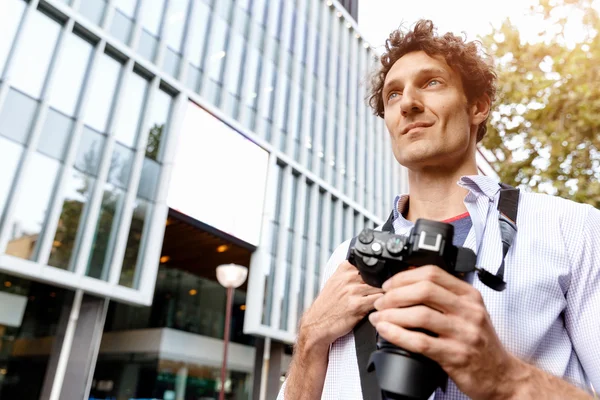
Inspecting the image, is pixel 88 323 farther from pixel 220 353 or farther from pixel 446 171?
pixel 446 171

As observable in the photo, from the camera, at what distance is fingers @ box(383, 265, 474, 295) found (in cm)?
91

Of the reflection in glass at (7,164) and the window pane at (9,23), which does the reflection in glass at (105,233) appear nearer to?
the reflection in glass at (7,164)

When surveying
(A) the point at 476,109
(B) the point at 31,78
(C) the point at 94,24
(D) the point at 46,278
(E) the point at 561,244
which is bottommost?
(E) the point at 561,244

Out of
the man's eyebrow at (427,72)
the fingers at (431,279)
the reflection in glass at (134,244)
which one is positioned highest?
the reflection in glass at (134,244)

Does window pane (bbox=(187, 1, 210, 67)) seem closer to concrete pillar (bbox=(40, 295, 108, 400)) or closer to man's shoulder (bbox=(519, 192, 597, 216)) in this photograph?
concrete pillar (bbox=(40, 295, 108, 400))

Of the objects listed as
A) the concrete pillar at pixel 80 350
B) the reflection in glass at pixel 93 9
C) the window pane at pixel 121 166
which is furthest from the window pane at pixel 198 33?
the concrete pillar at pixel 80 350

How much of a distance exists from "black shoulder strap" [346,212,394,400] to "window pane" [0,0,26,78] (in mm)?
13157

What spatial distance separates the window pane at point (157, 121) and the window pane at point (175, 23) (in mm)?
1921

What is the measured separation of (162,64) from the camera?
15891mm

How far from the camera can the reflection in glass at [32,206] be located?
11383 millimetres

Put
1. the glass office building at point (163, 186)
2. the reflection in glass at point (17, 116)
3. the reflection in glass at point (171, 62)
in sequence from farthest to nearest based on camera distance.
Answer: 1. the reflection in glass at point (171, 62)
2. the glass office building at point (163, 186)
3. the reflection in glass at point (17, 116)

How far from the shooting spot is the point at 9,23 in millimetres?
11820

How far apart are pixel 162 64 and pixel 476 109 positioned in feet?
51.1

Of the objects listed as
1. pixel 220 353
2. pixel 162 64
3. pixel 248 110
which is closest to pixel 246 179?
pixel 248 110
